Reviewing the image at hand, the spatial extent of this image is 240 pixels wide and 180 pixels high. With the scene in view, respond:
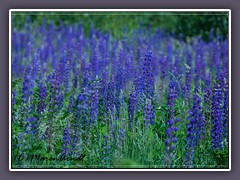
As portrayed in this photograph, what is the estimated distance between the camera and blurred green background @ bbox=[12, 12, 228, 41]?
6.02 m

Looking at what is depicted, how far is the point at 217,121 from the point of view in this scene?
5742mm

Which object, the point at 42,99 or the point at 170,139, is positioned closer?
the point at 170,139

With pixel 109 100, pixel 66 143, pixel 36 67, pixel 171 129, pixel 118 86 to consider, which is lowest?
pixel 66 143

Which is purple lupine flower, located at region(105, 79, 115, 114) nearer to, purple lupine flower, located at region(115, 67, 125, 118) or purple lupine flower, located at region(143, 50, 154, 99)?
purple lupine flower, located at region(115, 67, 125, 118)

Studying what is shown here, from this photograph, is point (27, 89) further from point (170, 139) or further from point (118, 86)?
point (170, 139)

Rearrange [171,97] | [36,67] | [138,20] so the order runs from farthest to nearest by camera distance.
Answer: [138,20], [36,67], [171,97]

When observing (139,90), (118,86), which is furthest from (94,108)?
(139,90)

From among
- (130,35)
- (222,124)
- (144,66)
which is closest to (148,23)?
(130,35)

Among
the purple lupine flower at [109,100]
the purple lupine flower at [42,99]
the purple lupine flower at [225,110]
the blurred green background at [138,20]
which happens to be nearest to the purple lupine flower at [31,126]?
the purple lupine flower at [42,99]

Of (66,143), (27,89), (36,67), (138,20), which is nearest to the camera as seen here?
(66,143)

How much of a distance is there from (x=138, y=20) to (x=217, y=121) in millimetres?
1515

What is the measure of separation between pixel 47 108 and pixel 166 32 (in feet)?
6.78
